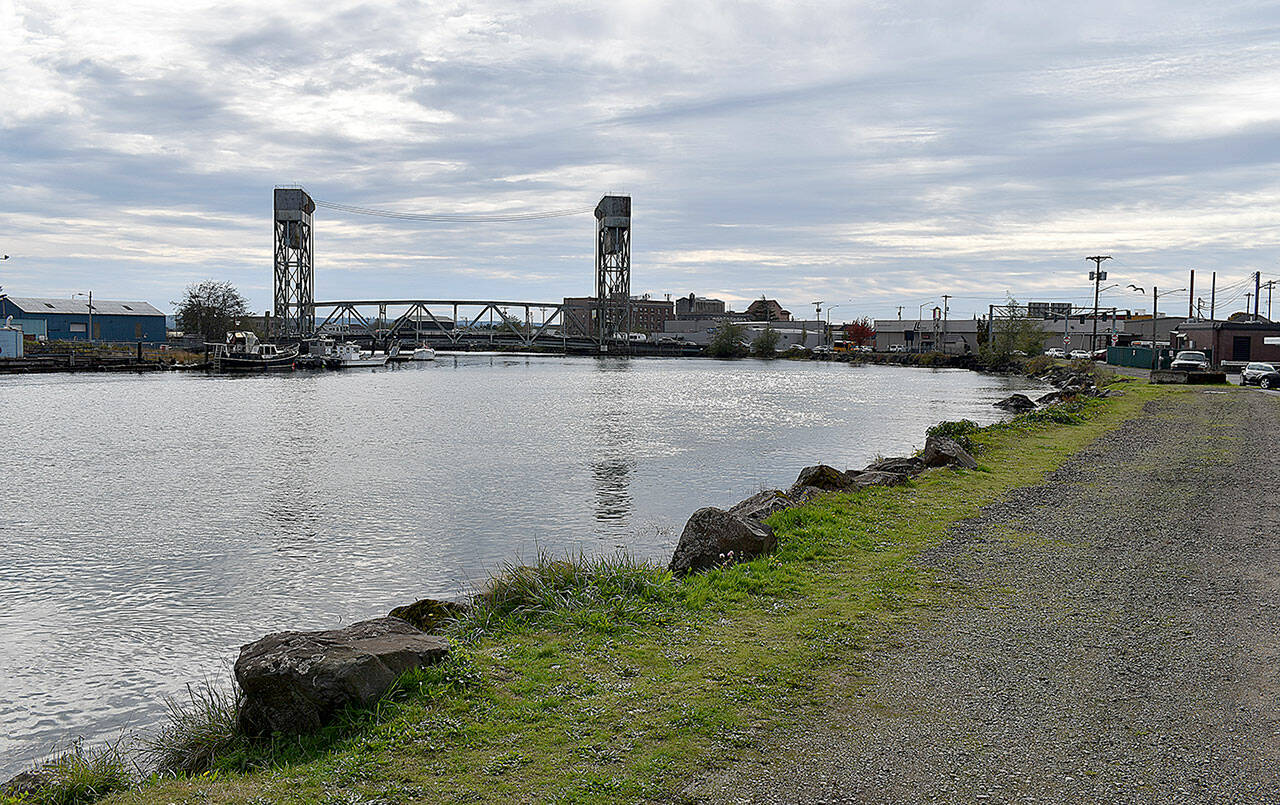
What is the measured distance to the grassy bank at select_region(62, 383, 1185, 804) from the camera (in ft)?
20.5

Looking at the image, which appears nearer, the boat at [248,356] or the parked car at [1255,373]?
the parked car at [1255,373]

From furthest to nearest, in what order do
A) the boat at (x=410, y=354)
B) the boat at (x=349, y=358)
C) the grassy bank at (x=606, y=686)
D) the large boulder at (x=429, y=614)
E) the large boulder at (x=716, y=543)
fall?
the boat at (x=410, y=354)
the boat at (x=349, y=358)
the large boulder at (x=716, y=543)
the large boulder at (x=429, y=614)
the grassy bank at (x=606, y=686)

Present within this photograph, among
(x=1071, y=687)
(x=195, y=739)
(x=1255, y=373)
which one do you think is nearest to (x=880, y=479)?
(x=1071, y=687)

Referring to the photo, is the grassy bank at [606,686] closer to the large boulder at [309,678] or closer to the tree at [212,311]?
the large boulder at [309,678]

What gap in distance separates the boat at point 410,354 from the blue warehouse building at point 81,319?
122ft

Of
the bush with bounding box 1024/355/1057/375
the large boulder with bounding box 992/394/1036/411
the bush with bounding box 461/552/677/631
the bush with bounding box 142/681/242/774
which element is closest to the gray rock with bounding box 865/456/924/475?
the bush with bounding box 461/552/677/631

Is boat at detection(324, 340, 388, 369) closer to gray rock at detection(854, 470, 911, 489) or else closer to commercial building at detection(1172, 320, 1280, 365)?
commercial building at detection(1172, 320, 1280, 365)

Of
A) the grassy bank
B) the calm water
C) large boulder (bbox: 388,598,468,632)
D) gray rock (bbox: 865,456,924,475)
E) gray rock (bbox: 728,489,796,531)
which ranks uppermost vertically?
gray rock (bbox: 865,456,924,475)

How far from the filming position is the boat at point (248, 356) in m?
107

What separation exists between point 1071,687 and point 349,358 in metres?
132

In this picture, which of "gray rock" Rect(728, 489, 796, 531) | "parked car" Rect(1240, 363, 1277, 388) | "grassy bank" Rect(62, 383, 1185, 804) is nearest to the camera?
"grassy bank" Rect(62, 383, 1185, 804)

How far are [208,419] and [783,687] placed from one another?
149 ft

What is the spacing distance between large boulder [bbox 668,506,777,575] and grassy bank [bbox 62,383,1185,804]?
1.00 ft

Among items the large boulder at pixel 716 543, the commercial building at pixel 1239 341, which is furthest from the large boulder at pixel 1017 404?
the large boulder at pixel 716 543
